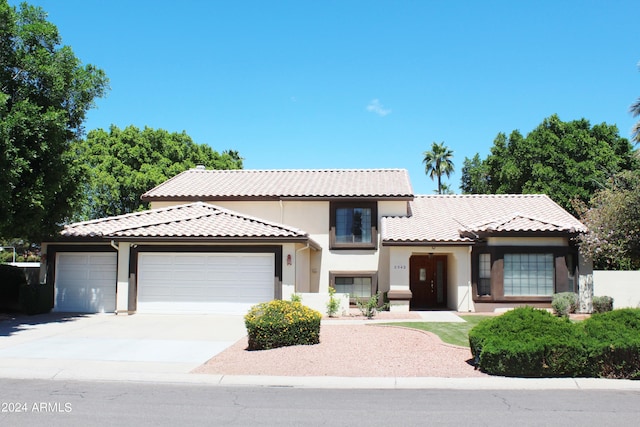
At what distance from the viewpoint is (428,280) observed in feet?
81.8

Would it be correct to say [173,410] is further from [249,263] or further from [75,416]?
[249,263]

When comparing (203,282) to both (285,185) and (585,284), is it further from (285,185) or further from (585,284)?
(585,284)

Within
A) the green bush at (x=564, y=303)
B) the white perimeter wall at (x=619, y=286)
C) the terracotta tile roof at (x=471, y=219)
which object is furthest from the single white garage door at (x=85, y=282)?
the white perimeter wall at (x=619, y=286)

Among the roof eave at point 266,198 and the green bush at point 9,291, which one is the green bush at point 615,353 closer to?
the roof eave at point 266,198

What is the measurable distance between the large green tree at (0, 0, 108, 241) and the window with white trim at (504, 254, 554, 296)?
16.1m

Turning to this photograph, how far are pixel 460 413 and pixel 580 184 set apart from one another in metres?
32.0

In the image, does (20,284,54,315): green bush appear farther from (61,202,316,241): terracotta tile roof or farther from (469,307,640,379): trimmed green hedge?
(469,307,640,379): trimmed green hedge

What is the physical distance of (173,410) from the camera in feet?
26.8

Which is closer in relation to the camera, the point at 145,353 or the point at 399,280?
the point at 145,353

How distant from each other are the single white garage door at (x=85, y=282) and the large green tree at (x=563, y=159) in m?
27.4

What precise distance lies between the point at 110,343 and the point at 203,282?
6361mm

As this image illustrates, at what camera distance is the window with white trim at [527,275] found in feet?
69.7

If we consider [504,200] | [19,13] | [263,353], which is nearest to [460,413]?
[263,353]

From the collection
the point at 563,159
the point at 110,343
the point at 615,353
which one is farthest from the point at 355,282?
the point at 563,159
